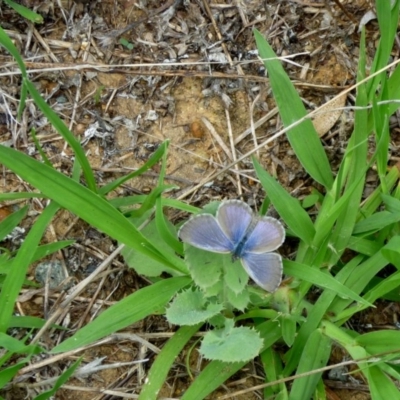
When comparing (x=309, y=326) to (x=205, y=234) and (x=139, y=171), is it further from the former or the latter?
(x=139, y=171)

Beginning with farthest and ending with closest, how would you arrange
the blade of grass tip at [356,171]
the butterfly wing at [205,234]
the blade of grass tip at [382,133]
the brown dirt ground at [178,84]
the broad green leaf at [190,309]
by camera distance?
the brown dirt ground at [178,84] < the blade of grass tip at [356,171] < the blade of grass tip at [382,133] < the broad green leaf at [190,309] < the butterfly wing at [205,234]

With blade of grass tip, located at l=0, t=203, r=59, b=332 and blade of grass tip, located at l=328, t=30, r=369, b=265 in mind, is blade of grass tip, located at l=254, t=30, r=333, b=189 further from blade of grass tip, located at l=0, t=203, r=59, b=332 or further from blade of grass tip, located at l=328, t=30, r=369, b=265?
blade of grass tip, located at l=0, t=203, r=59, b=332

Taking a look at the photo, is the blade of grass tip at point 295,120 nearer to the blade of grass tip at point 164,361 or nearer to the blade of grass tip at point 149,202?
the blade of grass tip at point 149,202

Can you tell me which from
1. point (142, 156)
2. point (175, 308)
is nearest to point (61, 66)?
point (142, 156)

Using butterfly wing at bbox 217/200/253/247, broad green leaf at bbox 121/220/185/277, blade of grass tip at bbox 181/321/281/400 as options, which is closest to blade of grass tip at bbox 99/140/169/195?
broad green leaf at bbox 121/220/185/277

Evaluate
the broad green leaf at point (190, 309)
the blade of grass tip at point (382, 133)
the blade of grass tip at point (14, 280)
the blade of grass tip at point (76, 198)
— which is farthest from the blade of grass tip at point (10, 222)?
the blade of grass tip at point (382, 133)

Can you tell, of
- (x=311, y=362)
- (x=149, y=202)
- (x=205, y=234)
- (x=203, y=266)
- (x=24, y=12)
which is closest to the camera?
(x=205, y=234)

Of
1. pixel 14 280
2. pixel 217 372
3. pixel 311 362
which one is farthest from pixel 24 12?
pixel 311 362
